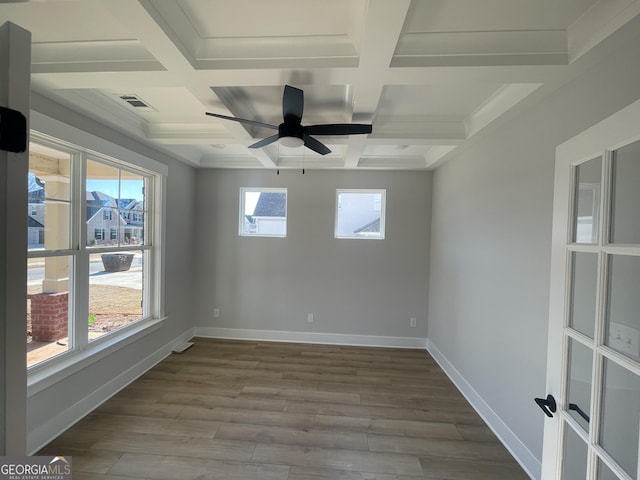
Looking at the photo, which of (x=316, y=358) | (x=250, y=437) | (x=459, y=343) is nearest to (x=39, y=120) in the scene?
(x=250, y=437)

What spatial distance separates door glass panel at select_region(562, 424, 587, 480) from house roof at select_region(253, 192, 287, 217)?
3397 mm

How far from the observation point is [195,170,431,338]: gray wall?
3711 mm

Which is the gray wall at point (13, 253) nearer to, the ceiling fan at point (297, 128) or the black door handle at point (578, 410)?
the ceiling fan at point (297, 128)

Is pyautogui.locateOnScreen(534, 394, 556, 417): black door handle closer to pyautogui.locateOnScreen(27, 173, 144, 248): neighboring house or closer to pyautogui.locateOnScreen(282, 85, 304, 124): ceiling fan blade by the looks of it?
pyautogui.locateOnScreen(282, 85, 304, 124): ceiling fan blade

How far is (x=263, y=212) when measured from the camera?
389cm

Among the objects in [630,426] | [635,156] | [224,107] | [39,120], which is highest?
[224,107]

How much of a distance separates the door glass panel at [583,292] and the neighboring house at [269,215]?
126 inches

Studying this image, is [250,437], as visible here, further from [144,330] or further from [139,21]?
[139,21]

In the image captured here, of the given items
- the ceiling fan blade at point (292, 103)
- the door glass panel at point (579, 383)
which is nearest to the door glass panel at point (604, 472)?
the door glass panel at point (579, 383)

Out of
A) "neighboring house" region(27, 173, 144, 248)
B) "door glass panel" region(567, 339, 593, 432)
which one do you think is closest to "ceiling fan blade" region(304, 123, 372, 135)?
"door glass panel" region(567, 339, 593, 432)

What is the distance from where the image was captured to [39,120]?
178 cm

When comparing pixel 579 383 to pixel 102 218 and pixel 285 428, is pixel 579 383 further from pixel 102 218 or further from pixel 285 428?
pixel 102 218

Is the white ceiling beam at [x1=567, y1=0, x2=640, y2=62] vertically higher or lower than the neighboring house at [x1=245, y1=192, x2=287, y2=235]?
higher

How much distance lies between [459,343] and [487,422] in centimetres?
73
